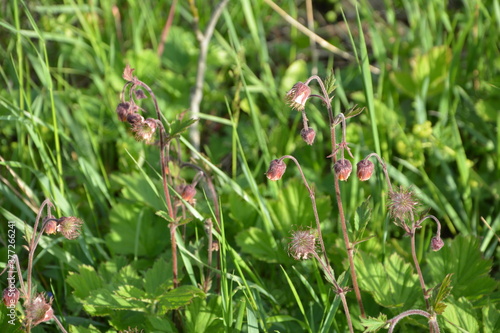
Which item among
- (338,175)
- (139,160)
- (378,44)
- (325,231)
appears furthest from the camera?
(378,44)

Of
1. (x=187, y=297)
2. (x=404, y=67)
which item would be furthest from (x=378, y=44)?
(x=187, y=297)

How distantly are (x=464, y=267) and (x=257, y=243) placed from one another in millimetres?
827

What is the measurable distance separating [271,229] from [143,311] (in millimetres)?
652

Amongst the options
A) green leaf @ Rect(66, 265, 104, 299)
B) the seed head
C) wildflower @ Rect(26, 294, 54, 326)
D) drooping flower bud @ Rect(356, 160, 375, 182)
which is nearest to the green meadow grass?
green leaf @ Rect(66, 265, 104, 299)

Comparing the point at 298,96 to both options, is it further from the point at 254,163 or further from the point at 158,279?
the point at 254,163

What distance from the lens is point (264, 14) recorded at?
4.16m

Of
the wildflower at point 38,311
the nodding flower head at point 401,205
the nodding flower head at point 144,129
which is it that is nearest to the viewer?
the wildflower at point 38,311

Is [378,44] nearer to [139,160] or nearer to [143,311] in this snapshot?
[139,160]

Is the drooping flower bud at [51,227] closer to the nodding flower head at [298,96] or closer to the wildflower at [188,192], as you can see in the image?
the wildflower at [188,192]

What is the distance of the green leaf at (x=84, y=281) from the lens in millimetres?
2148

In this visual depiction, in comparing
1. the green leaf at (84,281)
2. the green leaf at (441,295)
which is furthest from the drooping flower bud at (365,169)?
the green leaf at (84,281)

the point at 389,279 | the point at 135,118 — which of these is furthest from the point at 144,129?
the point at 389,279

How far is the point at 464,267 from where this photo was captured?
84.7 inches

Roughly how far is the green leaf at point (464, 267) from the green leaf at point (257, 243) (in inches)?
24.6
